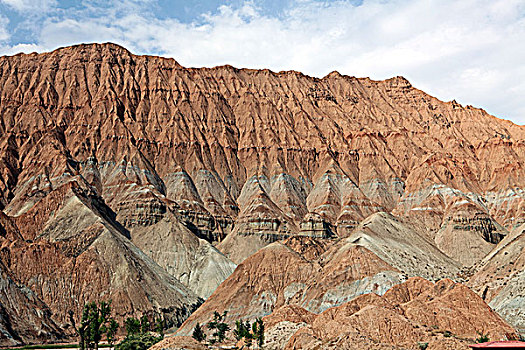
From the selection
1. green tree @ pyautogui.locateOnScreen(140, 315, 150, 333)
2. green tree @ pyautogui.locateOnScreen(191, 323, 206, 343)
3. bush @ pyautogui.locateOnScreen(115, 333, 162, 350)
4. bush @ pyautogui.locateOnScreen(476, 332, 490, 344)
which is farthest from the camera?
green tree @ pyautogui.locateOnScreen(140, 315, 150, 333)

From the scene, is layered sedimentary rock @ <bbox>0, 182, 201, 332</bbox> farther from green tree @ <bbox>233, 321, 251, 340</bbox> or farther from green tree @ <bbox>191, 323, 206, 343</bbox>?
green tree @ <bbox>233, 321, 251, 340</bbox>

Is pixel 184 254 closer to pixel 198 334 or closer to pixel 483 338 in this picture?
pixel 198 334

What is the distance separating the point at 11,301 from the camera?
10356 centimetres

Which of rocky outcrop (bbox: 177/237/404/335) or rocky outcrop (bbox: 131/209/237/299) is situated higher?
rocky outcrop (bbox: 131/209/237/299)

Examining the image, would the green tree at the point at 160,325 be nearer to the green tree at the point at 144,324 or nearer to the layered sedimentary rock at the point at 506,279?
the green tree at the point at 144,324

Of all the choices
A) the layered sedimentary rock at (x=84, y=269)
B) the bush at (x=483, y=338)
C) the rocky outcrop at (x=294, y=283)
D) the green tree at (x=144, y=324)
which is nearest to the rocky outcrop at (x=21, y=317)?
the layered sedimentary rock at (x=84, y=269)

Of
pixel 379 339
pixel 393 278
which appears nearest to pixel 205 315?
pixel 393 278

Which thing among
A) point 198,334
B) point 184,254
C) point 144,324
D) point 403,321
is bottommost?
point 198,334

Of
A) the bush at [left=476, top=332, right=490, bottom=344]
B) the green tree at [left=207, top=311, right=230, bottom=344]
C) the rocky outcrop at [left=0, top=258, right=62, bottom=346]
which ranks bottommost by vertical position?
the bush at [left=476, top=332, right=490, bottom=344]

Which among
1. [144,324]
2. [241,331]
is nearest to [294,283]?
[144,324]

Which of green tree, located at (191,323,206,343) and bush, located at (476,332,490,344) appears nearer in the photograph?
bush, located at (476,332,490,344)

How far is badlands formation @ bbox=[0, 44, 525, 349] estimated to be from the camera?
92.2m

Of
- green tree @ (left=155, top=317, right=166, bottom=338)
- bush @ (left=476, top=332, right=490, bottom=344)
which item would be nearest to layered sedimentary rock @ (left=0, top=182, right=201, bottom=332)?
green tree @ (left=155, top=317, right=166, bottom=338)

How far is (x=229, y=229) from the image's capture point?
168m
